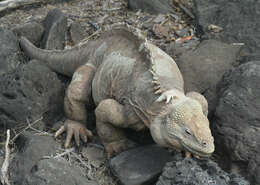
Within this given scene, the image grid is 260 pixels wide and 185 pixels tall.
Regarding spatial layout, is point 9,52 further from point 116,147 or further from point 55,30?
point 116,147

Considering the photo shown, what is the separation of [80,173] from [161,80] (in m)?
1.27

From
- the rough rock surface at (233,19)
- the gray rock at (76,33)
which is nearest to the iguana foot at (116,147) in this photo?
the rough rock surface at (233,19)

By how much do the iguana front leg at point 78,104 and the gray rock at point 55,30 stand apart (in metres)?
1.35

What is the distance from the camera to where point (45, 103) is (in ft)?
14.9

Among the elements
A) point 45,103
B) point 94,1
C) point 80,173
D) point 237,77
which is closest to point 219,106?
point 237,77

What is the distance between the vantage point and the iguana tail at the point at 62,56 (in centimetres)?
498

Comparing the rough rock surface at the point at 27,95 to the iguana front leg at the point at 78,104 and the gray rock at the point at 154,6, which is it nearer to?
the iguana front leg at the point at 78,104

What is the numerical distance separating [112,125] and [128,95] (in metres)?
0.39

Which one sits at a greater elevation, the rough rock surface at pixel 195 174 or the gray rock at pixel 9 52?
the gray rock at pixel 9 52

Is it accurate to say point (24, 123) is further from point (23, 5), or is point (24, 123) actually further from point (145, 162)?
point (23, 5)

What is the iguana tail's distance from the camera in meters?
4.98

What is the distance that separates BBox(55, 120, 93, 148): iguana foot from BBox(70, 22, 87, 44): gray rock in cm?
186

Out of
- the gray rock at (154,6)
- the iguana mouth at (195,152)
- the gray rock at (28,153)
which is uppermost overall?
the gray rock at (154,6)

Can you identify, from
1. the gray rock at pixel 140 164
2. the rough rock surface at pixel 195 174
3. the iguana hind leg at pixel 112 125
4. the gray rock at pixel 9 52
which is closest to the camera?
the rough rock surface at pixel 195 174
